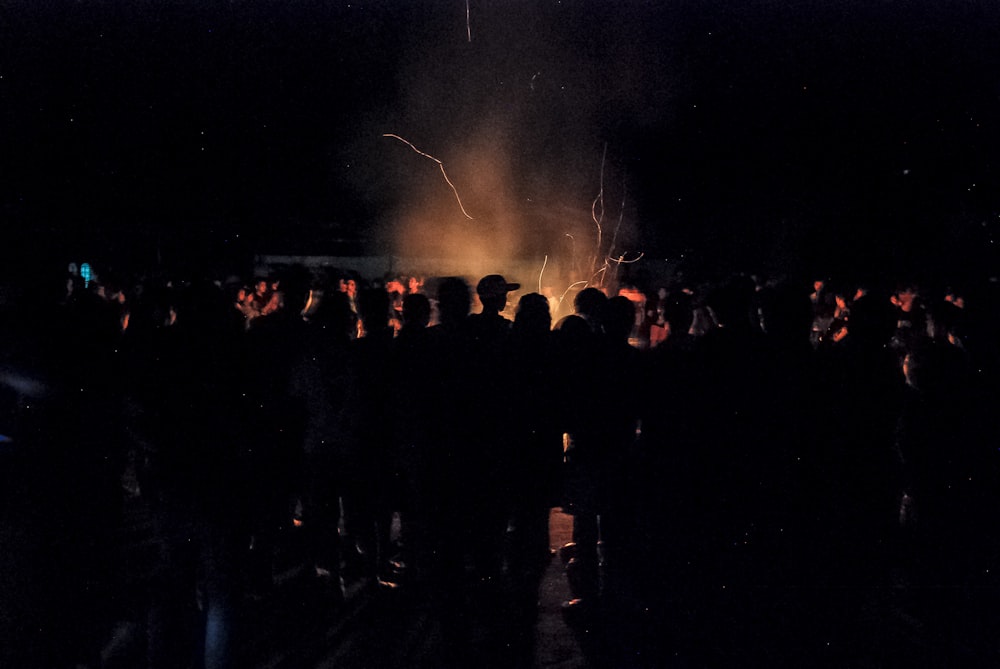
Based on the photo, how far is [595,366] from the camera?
4.25m

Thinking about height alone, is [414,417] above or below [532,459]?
above

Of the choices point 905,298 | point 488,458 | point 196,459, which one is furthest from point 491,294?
point 905,298

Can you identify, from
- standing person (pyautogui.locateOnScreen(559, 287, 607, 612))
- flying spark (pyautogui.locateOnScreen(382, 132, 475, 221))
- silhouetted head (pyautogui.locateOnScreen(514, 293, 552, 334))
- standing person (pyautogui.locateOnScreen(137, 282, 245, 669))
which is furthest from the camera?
flying spark (pyautogui.locateOnScreen(382, 132, 475, 221))

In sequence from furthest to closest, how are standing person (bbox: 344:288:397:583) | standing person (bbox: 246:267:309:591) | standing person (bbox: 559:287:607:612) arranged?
standing person (bbox: 344:288:397:583)
standing person (bbox: 559:287:607:612)
standing person (bbox: 246:267:309:591)

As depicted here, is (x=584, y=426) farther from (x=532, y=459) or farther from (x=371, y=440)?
(x=371, y=440)

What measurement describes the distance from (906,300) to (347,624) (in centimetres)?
763

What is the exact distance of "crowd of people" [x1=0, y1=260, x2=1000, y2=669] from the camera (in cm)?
339

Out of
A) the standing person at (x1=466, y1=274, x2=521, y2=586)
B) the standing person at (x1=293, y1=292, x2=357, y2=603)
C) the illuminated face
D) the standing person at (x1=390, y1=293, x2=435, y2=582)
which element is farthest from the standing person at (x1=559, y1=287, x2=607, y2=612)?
the illuminated face

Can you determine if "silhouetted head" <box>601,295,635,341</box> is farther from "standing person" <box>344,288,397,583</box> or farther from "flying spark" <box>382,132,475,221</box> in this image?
A: "flying spark" <box>382,132,475,221</box>

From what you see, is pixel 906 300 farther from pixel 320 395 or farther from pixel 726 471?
pixel 320 395

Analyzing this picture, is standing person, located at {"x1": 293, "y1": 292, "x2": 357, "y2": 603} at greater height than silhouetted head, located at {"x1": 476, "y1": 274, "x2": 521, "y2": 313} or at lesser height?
lesser

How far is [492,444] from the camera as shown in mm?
3867

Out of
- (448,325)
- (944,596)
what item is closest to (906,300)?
(944,596)

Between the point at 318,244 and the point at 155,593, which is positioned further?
the point at 318,244
